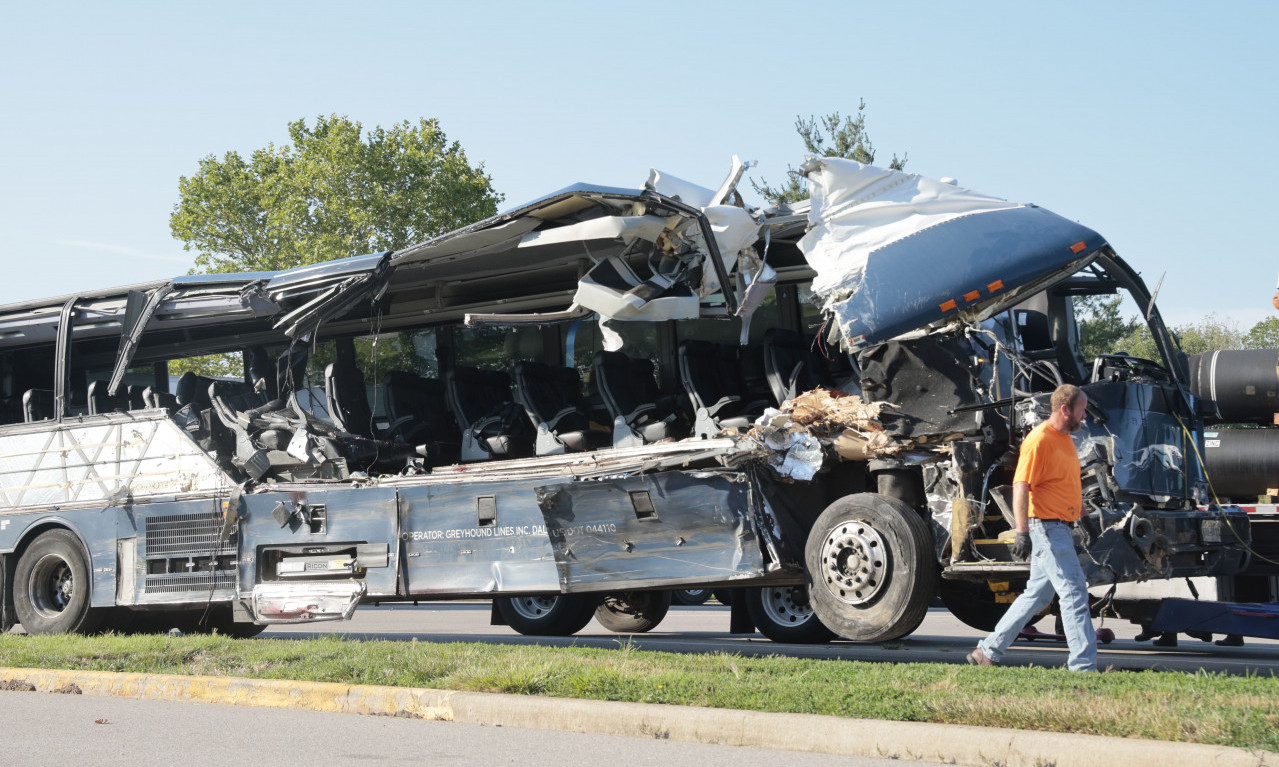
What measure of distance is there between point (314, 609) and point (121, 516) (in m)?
2.54

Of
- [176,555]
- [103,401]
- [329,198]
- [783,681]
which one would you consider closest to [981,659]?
[783,681]

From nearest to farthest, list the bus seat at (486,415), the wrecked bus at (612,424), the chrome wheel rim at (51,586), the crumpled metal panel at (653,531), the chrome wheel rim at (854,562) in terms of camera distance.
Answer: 1. the chrome wheel rim at (854,562)
2. the wrecked bus at (612,424)
3. the crumpled metal panel at (653,531)
4. the bus seat at (486,415)
5. the chrome wheel rim at (51,586)

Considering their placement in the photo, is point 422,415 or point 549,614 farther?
point 422,415

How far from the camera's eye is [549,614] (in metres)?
12.8

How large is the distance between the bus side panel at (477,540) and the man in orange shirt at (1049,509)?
364 centimetres

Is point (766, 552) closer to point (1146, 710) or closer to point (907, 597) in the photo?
point (907, 597)

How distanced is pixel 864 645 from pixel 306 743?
604 cm

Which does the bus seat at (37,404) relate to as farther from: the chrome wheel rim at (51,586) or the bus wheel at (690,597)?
the bus wheel at (690,597)

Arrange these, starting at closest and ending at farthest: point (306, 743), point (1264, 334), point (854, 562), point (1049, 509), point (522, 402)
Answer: point (306, 743), point (1049, 509), point (854, 562), point (522, 402), point (1264, 334)

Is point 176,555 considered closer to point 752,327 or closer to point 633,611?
point 633,611

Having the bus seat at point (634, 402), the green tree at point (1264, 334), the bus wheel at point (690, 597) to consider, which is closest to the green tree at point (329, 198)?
the bus wheel at point (690, 597)

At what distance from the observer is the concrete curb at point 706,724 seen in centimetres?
496

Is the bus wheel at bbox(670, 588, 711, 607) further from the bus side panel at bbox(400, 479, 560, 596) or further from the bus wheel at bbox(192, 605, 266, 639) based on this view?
the bus side panel at bbox(400, 479, 560, 596)

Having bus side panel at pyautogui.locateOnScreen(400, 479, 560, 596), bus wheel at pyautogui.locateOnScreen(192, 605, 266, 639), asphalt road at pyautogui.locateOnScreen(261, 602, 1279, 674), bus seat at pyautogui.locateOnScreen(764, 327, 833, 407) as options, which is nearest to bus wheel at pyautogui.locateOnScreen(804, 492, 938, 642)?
asphalt road at pyautogui.locateOnScreen(261, 602, 1279, 674)
